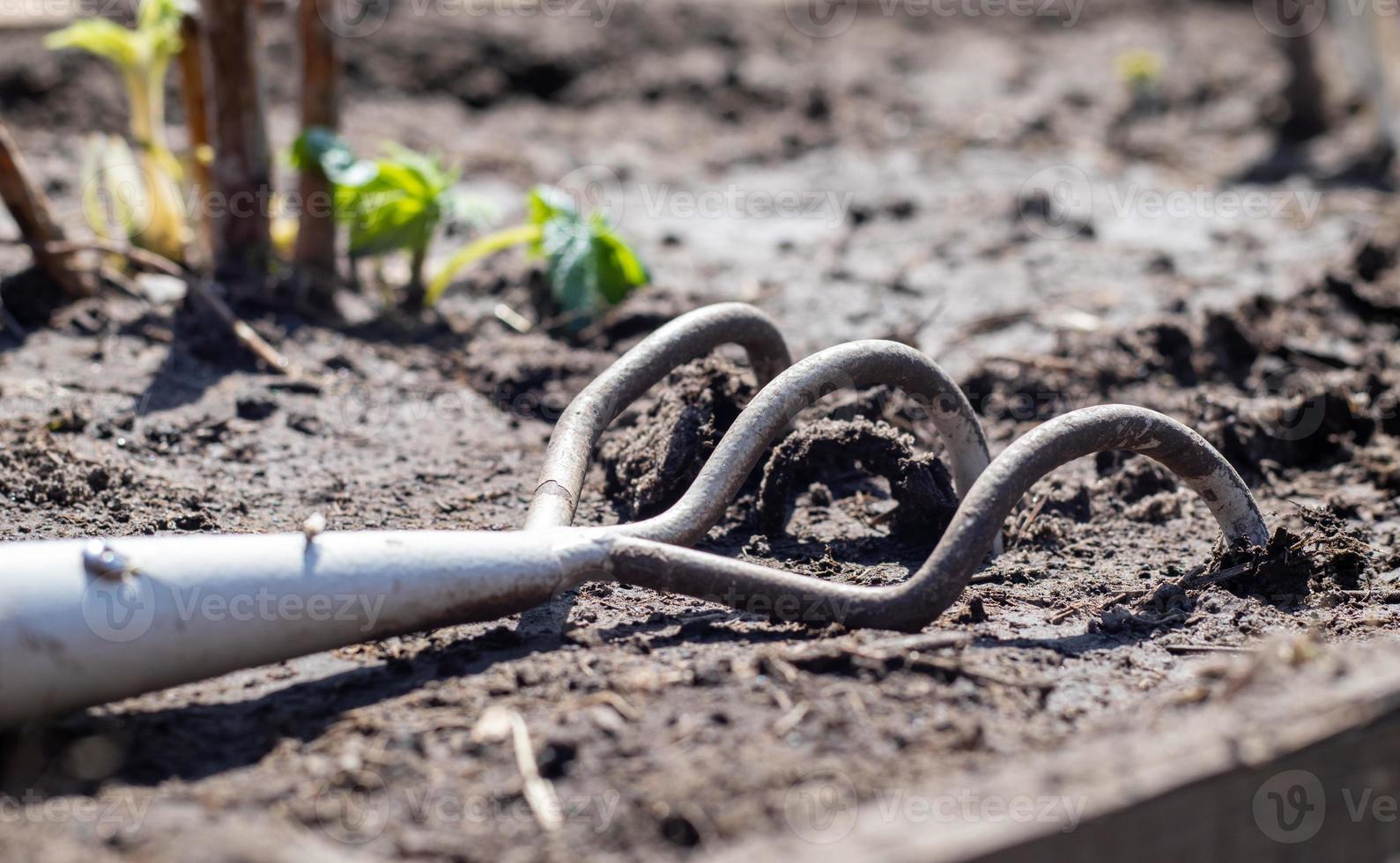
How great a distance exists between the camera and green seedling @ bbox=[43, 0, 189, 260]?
14.0ft

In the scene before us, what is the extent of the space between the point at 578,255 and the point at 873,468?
1487mm

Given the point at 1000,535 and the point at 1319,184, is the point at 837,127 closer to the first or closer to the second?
the point at 1319,184

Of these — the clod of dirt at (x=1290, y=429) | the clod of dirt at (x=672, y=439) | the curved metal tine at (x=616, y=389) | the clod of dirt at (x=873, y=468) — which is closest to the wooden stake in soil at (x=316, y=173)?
the clod of dirt at (x=672, y=439)

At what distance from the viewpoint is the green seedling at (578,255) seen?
409 centimetres

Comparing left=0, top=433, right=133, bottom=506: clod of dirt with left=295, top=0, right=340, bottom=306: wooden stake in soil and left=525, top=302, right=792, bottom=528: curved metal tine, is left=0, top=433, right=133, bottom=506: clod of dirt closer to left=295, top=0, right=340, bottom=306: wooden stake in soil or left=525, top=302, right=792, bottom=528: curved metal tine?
left=525, top=302, right=792, bottom=528: curved metal tine

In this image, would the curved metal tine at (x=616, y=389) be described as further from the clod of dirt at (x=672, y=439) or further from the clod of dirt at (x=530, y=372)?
the clod of dirt at (x=530, y=372)

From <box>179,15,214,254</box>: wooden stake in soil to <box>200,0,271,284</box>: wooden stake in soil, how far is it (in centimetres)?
8

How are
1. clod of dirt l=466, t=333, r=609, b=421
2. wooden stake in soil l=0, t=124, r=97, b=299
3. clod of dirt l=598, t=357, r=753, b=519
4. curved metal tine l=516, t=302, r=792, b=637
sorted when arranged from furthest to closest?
clod of dirt l=466, t=333, r=609, b=421, wooden stake in soil l=0, t=124, r=97, b=299, clod of dirt l=598, t=357, r=753, b=519, curved metal tine l=516, t=302, r=792, b=637

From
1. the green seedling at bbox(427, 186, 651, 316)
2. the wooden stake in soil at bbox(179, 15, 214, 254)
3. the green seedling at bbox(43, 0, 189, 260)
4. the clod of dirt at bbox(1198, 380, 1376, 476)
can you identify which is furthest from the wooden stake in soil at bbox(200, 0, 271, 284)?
the clod of dirt at bbox(1198, 380, 1376, 476)

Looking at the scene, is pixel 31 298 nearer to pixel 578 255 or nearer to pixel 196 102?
pixel 196 102

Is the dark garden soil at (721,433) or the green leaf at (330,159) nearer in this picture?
the dark garden soil at (721,433)

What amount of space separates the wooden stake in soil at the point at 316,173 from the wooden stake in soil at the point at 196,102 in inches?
12.3

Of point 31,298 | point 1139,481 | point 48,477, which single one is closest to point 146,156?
point 31,298

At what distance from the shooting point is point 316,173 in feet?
14.0
